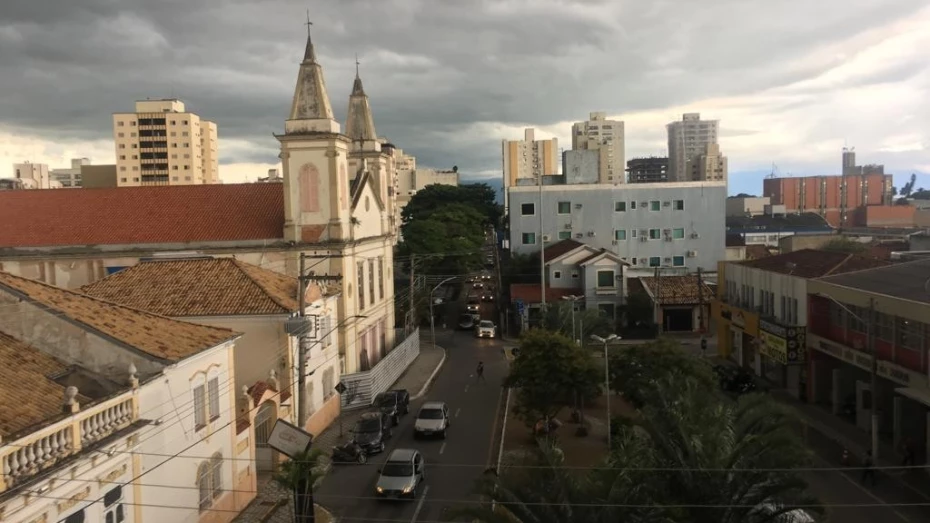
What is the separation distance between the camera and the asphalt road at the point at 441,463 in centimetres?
2073

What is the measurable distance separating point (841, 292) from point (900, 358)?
407cm

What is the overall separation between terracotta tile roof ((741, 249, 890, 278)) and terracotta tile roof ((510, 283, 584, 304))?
50.5ft

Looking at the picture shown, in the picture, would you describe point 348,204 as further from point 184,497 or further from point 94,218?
point 184,497

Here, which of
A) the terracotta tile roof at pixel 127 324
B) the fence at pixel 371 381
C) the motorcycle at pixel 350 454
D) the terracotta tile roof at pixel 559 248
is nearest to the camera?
the terracotta tile roof at pixel 127 324

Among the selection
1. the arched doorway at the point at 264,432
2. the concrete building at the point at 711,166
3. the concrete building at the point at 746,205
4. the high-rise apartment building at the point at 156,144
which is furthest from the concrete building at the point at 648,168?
the arched doorway at the point at 264,432

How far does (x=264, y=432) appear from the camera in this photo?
23500 mm

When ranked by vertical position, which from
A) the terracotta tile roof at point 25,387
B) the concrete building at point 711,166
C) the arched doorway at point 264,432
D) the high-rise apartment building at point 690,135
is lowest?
the arched doorway at point 264,432

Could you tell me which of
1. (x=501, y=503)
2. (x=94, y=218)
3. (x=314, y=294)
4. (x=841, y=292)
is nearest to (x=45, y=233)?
(x=94, y=218)

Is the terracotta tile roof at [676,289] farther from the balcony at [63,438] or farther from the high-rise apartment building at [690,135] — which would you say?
the high-rise apartment building at [690,135]

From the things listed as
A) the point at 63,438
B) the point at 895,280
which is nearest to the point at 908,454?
the point at 895,280

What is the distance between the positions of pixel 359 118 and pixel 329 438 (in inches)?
990

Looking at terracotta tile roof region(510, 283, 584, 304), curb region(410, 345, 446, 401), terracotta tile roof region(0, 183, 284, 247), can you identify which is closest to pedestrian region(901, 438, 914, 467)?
curb region(410, 345, 446, 401)

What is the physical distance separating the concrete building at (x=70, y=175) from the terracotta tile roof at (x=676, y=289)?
96.2m

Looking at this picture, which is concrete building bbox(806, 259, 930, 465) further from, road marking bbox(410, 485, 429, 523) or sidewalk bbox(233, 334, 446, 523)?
sidewalk bbox(233, 334, 446, 523)
